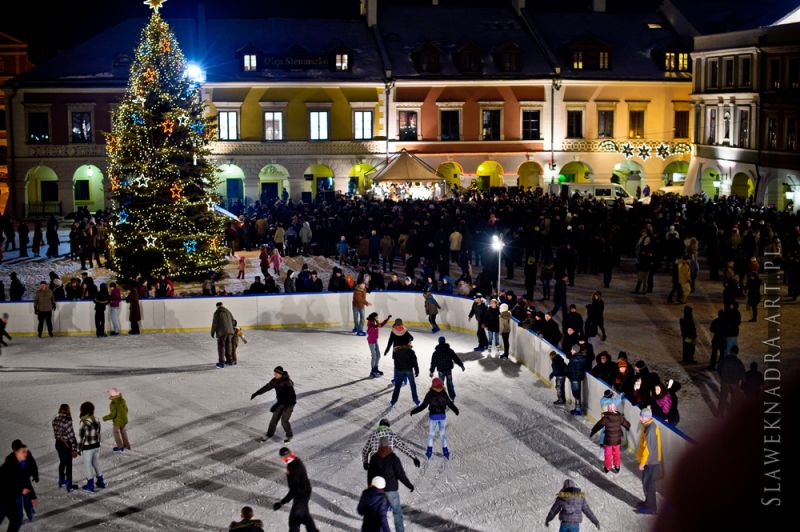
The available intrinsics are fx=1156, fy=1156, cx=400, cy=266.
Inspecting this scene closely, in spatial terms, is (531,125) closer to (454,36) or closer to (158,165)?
(454,36)

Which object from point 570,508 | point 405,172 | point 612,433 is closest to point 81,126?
point 405,172

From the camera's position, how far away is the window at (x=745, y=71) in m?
47.1

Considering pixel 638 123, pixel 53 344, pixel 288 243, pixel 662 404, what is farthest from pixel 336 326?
pixel 638 123

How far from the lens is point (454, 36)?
5359 centimetres

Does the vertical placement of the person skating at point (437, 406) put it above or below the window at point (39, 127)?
below

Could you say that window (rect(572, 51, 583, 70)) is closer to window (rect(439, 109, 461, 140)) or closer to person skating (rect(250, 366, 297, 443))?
window (rect(439, 109, 461, 140))

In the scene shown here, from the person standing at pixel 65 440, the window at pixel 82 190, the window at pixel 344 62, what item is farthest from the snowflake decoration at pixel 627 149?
the person standing at pixel 65 440

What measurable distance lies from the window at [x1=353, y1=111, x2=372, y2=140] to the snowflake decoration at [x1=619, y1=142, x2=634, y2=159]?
38.1 ft

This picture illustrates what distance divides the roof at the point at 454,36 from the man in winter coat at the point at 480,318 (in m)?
28.6

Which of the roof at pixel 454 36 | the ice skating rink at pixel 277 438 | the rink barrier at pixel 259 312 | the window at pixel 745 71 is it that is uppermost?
the roof at pixel 454 36

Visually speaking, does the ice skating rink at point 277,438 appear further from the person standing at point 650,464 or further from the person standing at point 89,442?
the person standing at point 89,442

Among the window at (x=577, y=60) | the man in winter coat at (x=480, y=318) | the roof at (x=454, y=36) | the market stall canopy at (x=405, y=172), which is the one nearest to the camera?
the man in winter coat at (x=480, y=318)

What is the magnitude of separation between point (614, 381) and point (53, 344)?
42.9 feet

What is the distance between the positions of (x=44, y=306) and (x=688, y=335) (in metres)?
13.8
